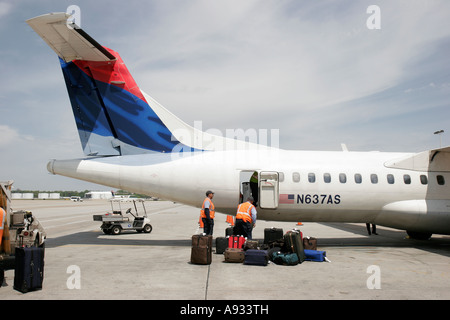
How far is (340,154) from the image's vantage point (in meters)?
12.2

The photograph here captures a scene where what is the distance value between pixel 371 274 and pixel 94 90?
10215mm

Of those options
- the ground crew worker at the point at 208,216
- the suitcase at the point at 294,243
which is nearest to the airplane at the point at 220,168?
the ground crew worker at the point at 208,216

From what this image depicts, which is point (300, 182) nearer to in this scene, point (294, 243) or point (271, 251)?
point (294, 243)

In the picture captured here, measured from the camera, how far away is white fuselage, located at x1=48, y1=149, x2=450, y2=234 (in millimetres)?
10938

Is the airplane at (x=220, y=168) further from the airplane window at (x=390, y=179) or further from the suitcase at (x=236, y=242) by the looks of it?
the suitcase at (x=236, y=242)

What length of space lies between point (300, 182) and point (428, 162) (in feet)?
16.4

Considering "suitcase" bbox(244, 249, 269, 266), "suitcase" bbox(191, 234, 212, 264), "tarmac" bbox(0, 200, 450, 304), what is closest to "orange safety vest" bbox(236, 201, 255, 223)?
"tarmac" bbox(0, 200, 450, 304)

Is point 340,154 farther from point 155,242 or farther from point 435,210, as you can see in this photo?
point 155,242

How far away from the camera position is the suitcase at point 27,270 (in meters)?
5.70

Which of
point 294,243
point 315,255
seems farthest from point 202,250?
point 315,255

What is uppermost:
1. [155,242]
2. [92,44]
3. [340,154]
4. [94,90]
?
[92,44]

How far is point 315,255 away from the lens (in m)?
9.03

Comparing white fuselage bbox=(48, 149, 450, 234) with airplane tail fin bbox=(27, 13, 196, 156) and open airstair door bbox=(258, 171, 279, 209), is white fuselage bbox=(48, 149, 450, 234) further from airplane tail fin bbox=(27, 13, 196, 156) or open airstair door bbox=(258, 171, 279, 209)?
airplane tail fin bbox=(27, 13, 196, 156)
